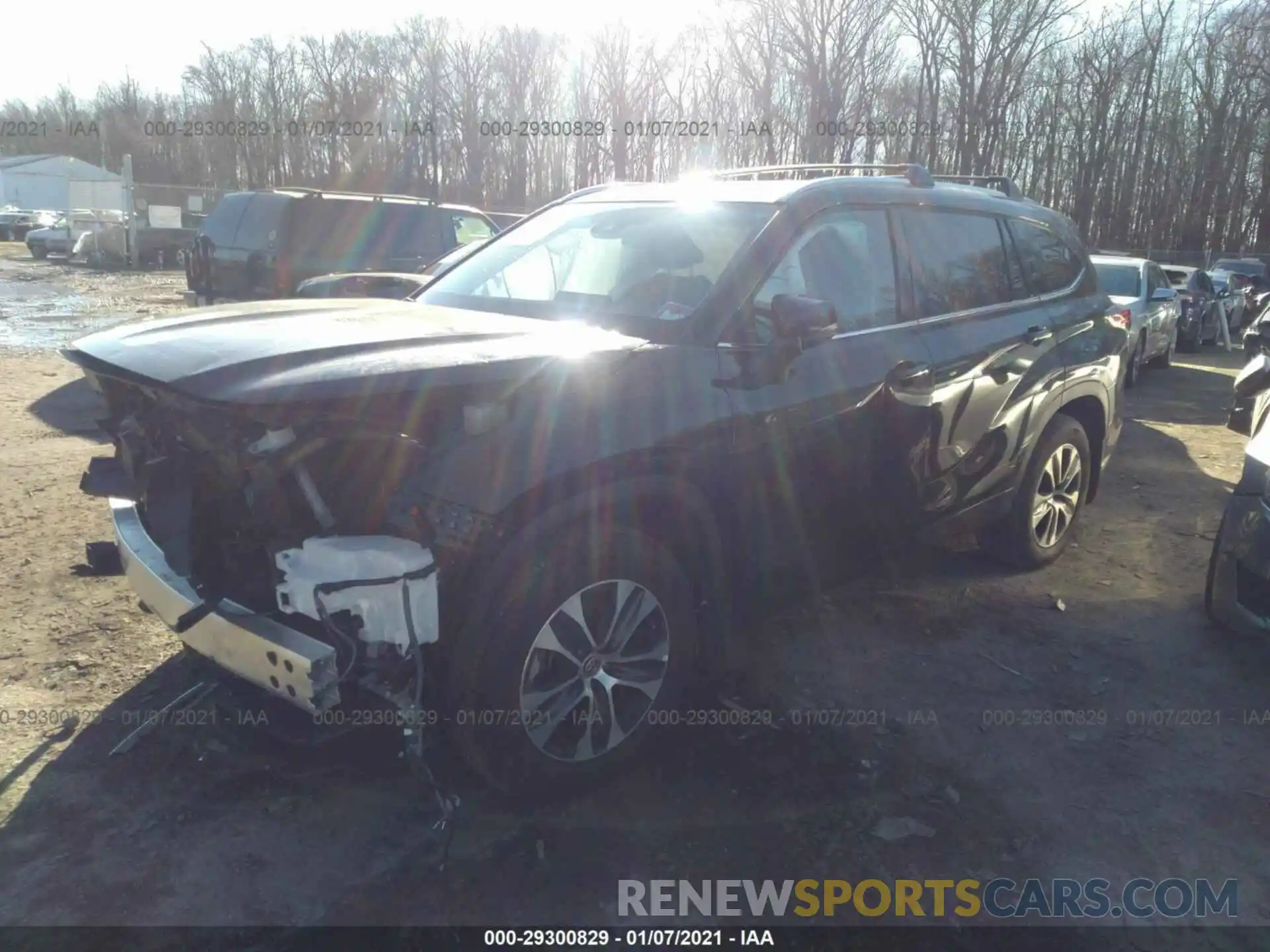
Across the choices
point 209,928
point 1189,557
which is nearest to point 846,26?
point 1189,557

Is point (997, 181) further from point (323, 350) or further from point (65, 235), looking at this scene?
point (65, 235)

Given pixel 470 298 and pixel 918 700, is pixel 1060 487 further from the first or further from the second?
pixel 470 298

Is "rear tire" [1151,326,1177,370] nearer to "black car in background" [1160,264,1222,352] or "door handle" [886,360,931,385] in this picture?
"black car in background" [1160,264,1222,352]

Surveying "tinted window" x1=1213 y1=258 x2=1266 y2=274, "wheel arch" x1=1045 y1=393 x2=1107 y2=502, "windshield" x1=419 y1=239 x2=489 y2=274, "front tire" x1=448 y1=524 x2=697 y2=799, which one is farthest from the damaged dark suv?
"tinted window" x1=1213 y1=258 x2=1266 y2=274

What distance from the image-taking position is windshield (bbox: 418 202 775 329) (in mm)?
3396

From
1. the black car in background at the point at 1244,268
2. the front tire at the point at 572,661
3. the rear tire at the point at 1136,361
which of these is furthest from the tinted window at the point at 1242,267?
the front tire at the point at 572,661

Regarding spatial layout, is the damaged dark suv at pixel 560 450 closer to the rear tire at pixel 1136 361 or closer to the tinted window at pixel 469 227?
A: the tinted window at pixel 469 227

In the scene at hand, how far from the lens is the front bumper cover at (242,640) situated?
2.41 m

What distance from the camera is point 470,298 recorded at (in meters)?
3.90

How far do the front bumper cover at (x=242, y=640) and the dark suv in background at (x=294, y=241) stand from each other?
7.45 meters

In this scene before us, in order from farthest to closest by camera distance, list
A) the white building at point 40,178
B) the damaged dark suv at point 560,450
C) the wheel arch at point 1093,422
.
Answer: the white building at point 40,178 → the wheel arch at point 1093,422 → the damaged dark suv at point 560,450

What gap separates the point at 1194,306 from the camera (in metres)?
16.9

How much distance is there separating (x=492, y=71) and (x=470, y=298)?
45769mm

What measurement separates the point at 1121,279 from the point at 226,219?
11.0 meters
